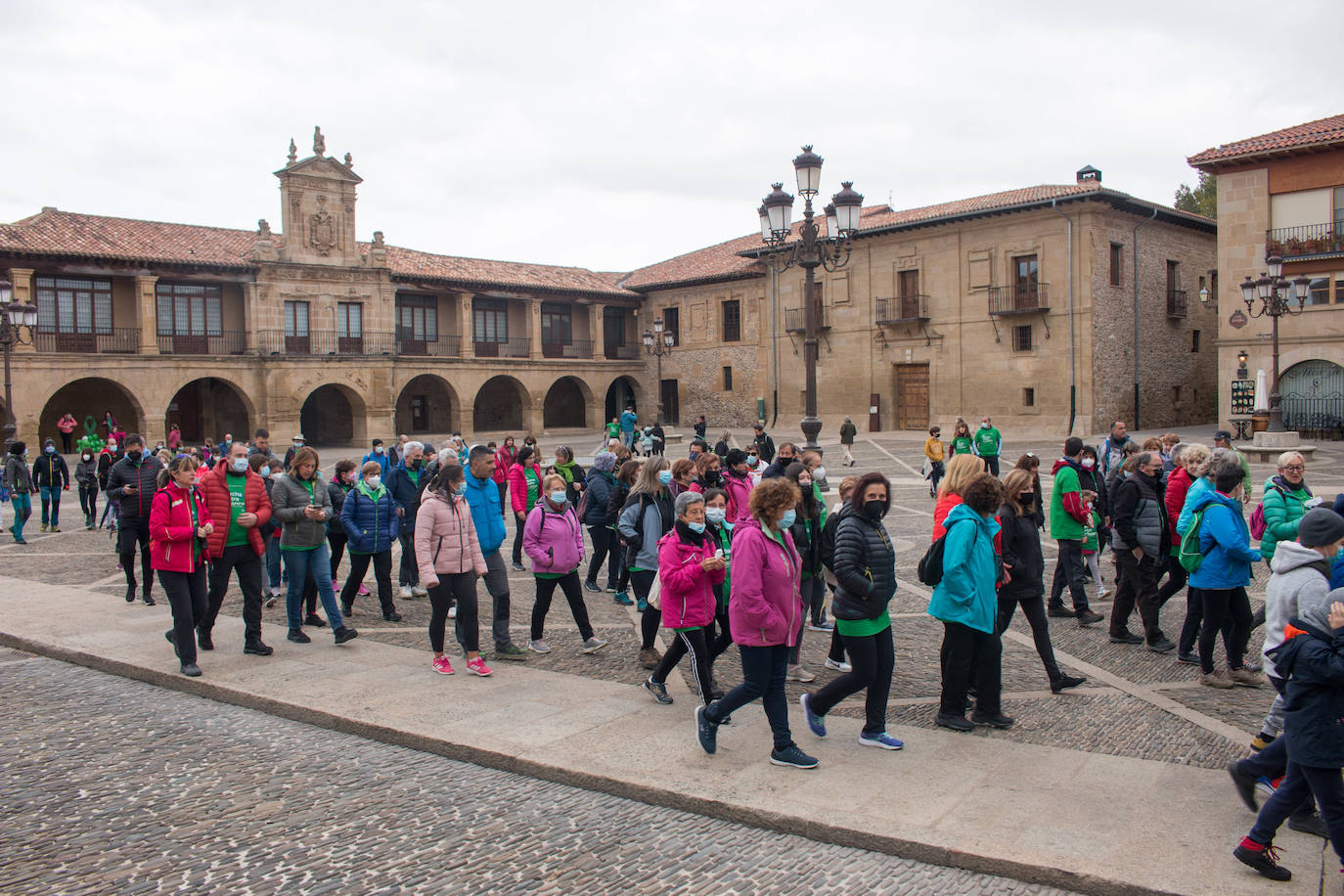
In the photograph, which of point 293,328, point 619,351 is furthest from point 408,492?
point 619,351

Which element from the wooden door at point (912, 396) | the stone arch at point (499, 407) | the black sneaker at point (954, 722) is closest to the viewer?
the black sneaker at point (954, 722)

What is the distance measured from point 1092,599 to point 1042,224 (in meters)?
24.6

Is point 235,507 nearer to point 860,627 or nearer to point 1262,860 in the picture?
point 860,627

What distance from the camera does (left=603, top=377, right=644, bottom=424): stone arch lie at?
4584 cm

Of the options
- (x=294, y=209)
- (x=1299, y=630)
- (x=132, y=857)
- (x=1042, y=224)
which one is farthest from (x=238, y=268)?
(x=1299, y=630)

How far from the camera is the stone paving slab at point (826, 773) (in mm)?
4102

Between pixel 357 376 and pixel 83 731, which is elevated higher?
pixel 357 376

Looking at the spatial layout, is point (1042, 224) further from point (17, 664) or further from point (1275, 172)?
point (17, 664)

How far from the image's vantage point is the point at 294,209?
34312mm

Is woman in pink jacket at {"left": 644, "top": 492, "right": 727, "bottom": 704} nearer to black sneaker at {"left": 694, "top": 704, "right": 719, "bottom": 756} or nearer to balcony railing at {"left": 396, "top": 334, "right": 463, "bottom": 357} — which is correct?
black sneaker at {"left": 694, "top": 704, "right": 719, "bottom": 756}

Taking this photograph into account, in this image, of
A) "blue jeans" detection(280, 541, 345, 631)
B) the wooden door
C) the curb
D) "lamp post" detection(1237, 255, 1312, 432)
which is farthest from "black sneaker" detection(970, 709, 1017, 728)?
the wooden door

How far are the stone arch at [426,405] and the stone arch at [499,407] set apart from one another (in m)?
1.82

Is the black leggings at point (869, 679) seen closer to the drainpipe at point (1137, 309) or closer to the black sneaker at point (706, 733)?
the black sneaker at point (706, 733)

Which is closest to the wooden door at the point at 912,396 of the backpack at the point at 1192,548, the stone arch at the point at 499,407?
the stone arch at the point at 499,407
